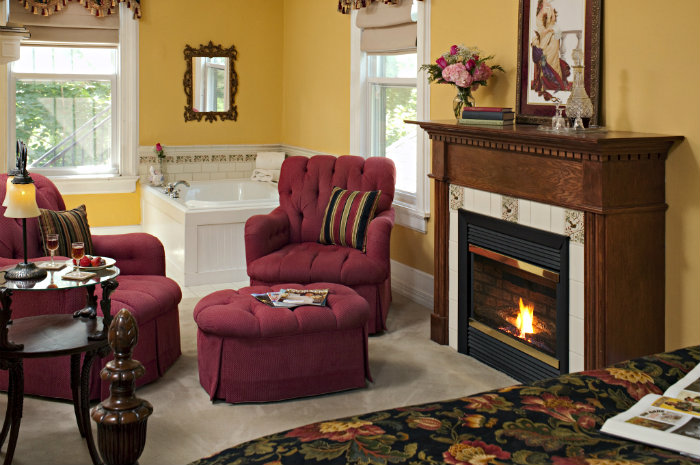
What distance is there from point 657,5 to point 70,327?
292 centimetres

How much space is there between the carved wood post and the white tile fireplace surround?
260 cm

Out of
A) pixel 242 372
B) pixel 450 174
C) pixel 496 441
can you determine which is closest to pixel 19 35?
pixel 242 372

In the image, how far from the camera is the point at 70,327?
3.32 m

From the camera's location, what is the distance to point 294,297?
413cm

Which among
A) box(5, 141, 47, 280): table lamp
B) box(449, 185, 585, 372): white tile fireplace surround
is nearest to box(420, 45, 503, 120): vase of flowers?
box(449, 185, 585, 372): white tile fireplace surround

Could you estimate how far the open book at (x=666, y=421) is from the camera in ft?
6.11

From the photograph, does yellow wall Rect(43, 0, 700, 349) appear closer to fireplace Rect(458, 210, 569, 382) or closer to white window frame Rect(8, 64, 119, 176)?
white window frame Rect(8, 64, 119, 176)

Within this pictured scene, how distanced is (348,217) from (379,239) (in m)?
0.42

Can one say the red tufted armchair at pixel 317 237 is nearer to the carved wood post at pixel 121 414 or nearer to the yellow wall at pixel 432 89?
the yellow wall at pixel 432 89

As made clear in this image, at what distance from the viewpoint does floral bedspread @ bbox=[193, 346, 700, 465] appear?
5.88ft

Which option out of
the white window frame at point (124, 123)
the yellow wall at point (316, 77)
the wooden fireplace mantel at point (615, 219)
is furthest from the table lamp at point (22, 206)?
the white window frame at point (124, 123)

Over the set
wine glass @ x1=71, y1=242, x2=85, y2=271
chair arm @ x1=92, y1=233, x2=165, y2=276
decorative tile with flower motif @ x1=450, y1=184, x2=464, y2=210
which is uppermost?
decorative tile with flower motif @ x1=450, y1=184, x2=464, y2=210

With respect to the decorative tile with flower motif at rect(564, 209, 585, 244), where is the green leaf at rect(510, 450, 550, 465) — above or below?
below

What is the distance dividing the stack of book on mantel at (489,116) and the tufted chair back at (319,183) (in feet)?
3.70
